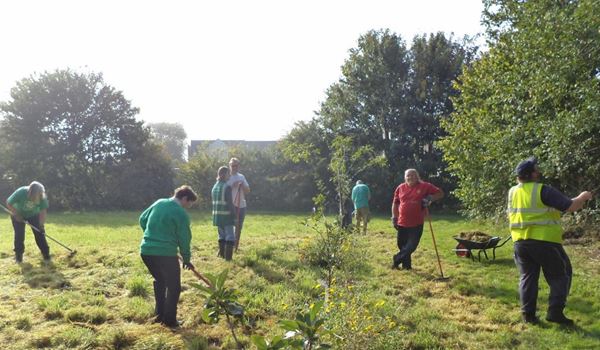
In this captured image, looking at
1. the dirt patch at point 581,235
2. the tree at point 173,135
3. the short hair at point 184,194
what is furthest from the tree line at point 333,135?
the tree at point 173,135

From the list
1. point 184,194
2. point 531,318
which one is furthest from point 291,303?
point 531,318

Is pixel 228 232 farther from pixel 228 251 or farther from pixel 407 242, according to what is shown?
pixel 407 242

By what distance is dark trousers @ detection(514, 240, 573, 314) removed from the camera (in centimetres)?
508

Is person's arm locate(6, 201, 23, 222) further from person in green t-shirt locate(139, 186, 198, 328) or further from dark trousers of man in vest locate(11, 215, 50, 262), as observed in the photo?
person in green t-shirt locate(139, 186, 198, 328)

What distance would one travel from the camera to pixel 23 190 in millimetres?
9133

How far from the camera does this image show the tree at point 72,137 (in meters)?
27.7

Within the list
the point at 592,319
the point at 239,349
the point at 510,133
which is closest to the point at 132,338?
the point at 239,349

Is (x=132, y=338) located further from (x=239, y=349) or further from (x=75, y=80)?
(x=75, y=80)

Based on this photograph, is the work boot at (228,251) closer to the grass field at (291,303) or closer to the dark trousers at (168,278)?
the grass field at (291,303)

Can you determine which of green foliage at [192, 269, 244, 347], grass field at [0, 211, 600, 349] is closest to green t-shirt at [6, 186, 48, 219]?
grass field at [0, 211, 600, 349]

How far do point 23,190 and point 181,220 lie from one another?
5.63 meters

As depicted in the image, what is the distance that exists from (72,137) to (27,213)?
21838 mm

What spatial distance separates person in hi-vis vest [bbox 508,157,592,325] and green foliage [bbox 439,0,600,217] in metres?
3.88

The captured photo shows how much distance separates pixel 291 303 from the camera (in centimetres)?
596
